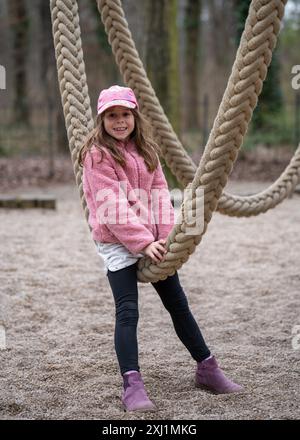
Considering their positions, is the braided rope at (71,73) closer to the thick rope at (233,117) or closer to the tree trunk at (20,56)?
the thick rope at (233,117)

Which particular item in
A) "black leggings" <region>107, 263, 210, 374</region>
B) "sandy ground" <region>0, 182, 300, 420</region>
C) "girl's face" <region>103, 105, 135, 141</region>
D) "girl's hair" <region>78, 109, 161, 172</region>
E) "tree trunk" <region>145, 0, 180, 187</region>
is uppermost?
"tree trunk" <region>145, 0, 180, 187</region>

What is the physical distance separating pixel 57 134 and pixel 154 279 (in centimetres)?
1081

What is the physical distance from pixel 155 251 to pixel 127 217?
5.7 inches

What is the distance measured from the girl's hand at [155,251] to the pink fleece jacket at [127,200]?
17 millimetres

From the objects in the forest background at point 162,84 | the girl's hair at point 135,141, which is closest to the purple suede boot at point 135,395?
the girl's hair at point 135,141

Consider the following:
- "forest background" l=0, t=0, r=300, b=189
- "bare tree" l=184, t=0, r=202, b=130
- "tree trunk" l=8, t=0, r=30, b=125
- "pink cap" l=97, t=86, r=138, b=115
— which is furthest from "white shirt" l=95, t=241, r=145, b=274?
"bare tree" l=184, t=0, r=202, b=130

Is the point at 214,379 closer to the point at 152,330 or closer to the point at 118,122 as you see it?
the point at 152,330

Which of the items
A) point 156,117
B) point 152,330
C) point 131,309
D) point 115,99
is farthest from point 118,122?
point 152,330

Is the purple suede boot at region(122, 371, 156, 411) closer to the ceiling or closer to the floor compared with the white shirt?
closer to the floor

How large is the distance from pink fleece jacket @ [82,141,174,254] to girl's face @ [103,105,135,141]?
1.6 inches

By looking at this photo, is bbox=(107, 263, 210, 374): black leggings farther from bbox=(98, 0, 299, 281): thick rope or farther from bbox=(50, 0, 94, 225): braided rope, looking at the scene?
bbox=(50, 0, 94, 225): braided rope

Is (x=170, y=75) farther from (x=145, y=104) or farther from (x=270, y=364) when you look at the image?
(x=270, y=364)

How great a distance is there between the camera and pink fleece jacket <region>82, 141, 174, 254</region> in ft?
7.55

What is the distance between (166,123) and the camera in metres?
3.48
